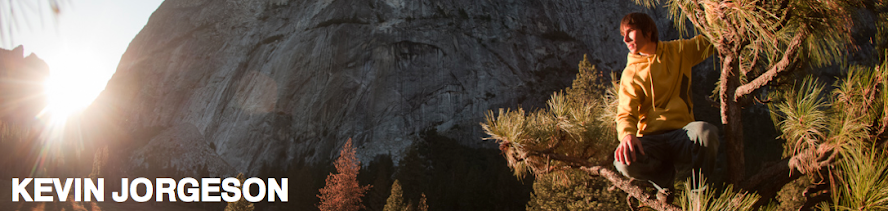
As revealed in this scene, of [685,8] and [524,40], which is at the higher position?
[524,40]

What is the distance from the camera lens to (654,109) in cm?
177

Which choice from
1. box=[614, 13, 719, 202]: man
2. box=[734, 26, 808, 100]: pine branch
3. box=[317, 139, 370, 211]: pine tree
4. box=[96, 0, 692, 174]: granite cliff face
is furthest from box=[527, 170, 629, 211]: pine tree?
box=[96, 0, 692, 174]: granite cliff face

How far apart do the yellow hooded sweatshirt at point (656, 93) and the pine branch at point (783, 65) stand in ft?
1.02

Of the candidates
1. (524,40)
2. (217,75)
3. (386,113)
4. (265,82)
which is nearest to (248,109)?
(265,82)

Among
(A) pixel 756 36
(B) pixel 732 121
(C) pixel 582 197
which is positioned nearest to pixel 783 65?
(A) pixel 756 36

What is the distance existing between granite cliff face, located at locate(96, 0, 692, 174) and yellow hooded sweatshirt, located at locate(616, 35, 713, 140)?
53734 mm

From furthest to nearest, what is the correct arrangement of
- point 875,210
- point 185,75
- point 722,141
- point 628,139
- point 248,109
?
point 185,75, point 248,109, point 722,141, point 628,139, point 875,210

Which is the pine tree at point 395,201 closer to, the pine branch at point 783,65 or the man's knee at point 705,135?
the pine branch at point 783,65

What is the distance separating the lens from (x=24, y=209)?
45.2m

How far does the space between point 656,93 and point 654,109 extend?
68 mm

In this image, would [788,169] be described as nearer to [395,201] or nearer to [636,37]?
[636,37]

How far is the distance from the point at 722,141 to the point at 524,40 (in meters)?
64.3

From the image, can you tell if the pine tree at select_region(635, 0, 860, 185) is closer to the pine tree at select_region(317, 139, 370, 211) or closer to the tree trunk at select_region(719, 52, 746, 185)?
the tree trunk at select_region(719, 52, 746, 185)

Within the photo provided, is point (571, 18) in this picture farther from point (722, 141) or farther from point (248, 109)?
point (722, 141)
